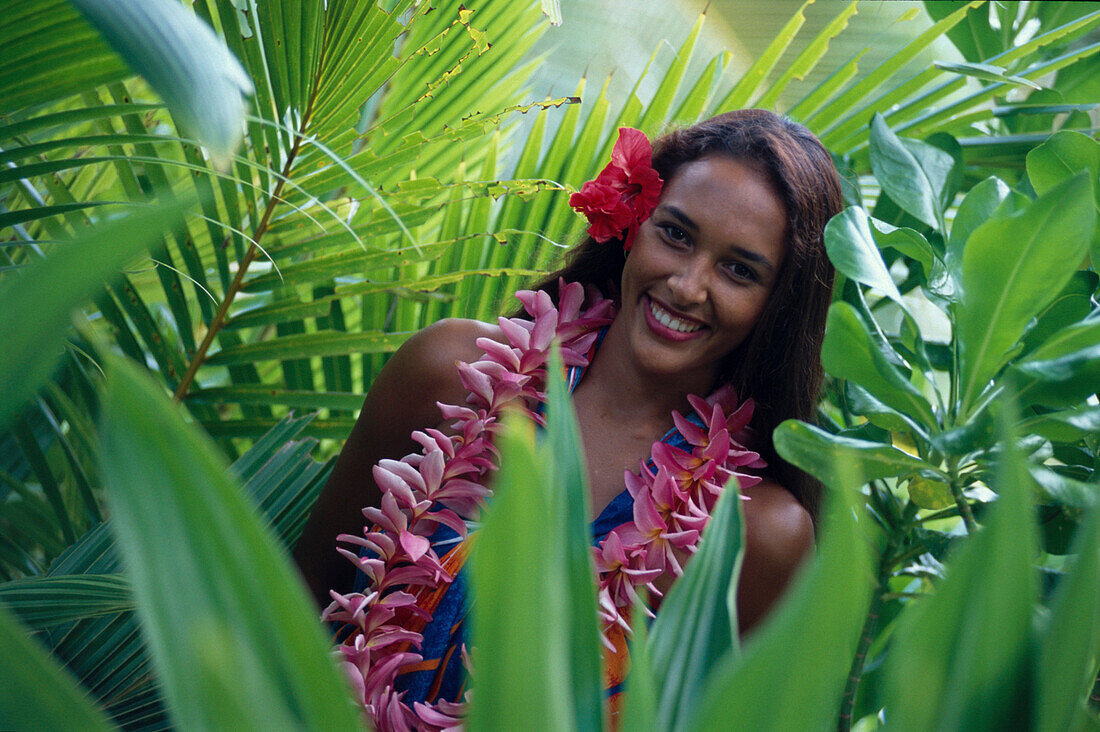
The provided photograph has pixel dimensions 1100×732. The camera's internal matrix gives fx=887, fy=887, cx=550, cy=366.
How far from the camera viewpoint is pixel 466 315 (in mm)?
1177

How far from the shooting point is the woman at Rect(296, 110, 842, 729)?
851mm

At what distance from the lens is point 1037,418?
0.49 meters

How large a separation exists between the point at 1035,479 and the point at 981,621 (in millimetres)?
360

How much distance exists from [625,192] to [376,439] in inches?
15.1

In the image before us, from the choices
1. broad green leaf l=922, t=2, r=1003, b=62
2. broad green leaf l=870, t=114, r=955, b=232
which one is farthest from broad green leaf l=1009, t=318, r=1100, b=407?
broad green leaf l=922, t=2, r=1003, b=62

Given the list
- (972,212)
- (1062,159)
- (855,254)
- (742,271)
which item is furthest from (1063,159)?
(742,271)

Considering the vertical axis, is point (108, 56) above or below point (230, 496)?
above

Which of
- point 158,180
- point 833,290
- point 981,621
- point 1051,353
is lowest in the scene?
point 981,621

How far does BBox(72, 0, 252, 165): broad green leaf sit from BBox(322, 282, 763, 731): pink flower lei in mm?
586

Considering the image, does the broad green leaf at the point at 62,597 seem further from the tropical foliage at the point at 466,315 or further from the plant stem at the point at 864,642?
the plant stem at the point at 864,642

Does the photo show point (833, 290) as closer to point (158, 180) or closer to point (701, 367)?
point (701, 367)

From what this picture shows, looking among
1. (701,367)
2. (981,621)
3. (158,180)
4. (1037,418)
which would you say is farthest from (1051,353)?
(158,180)

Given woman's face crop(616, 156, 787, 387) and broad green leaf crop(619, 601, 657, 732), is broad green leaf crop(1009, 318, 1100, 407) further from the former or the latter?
woman's face crop(616, 156, 787, 387)

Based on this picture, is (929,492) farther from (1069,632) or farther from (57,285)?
(57,285)
